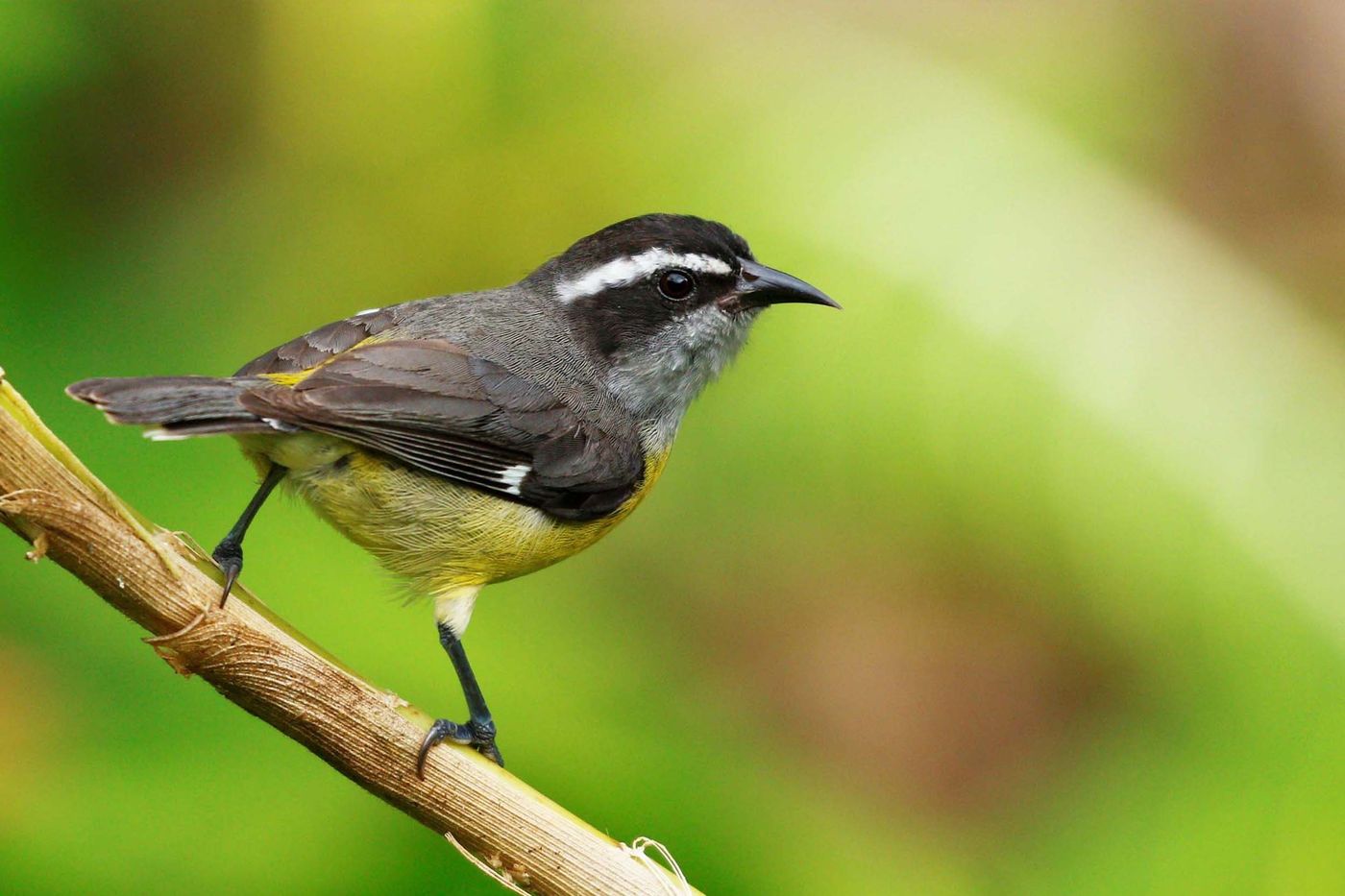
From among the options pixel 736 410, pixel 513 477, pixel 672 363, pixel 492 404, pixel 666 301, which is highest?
pixel 736 410

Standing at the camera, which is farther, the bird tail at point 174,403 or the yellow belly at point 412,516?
the yellow belly at point 412,516

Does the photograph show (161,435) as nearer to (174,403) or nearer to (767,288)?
(174,403)

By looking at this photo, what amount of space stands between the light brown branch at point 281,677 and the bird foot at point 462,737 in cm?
2

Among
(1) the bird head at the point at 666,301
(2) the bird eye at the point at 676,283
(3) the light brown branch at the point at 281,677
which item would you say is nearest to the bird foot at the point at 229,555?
(3) the light brown branch at the point at 281,677

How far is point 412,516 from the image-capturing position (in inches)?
117

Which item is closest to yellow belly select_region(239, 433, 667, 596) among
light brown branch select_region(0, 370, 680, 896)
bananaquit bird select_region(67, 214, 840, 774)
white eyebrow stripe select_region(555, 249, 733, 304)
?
bananaquit bird select_region(67, 214, 840, 774)

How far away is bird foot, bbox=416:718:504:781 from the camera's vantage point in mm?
2406

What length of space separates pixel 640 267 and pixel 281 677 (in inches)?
58.2

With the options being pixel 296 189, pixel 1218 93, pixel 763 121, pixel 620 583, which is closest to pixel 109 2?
pixel 296 189

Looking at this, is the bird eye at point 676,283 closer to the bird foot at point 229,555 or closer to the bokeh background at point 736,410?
the bokeh background at point 736,410

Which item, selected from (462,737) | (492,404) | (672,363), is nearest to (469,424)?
(492,404)

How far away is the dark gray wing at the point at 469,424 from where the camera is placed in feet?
9.33

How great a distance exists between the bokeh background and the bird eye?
0.89m

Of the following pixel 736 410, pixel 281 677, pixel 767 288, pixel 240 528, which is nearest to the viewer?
pixel 281 677
